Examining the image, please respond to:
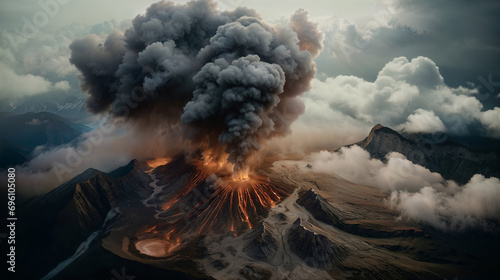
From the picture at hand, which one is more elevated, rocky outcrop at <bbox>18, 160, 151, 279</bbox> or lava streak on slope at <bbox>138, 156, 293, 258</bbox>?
lava streak on slope at <bbox>138, 156, 293, 258</bbox>

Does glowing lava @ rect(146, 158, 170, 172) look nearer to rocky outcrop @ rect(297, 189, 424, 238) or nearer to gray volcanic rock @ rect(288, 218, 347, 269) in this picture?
rocky outcrop @ rect(297, 189, 424, 238)

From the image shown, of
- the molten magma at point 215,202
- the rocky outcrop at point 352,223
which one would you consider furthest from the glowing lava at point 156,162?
the rocky outcrop at point 352,223

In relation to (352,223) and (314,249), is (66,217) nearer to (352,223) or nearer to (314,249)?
(314,249)

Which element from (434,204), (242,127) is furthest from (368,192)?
(242,127)

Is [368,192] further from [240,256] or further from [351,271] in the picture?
[240,256]


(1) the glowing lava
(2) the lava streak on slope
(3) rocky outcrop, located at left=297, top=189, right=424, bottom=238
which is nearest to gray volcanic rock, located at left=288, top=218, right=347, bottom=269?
(2) the lava streak on slope

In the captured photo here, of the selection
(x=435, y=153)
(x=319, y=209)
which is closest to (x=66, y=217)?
(x=319, y=209)

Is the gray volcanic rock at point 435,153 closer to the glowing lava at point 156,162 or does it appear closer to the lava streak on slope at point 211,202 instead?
the lava streak on slope at point 211,202
